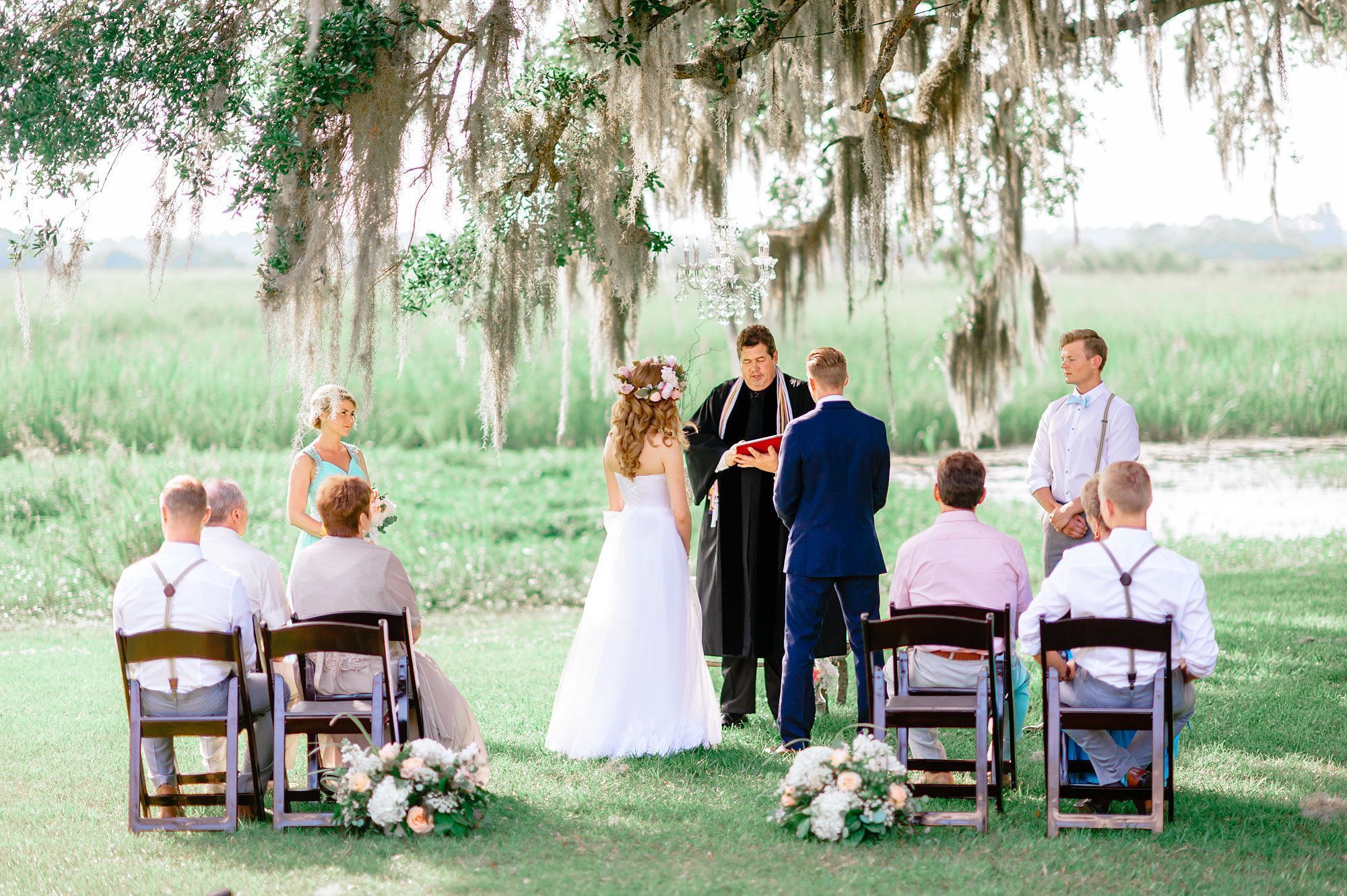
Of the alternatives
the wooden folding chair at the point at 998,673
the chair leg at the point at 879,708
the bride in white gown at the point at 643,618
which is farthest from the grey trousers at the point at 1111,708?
the bride in white gown at the point at 643,618

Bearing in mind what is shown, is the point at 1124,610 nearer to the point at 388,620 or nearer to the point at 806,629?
the point at 806,629

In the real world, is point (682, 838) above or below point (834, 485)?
below

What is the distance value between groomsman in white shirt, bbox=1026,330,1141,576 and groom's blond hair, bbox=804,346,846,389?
1154 millimetres

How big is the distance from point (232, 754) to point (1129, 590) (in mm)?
3067

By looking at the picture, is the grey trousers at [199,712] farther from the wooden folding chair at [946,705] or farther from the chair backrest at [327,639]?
the wooden folding chair at [946,705]

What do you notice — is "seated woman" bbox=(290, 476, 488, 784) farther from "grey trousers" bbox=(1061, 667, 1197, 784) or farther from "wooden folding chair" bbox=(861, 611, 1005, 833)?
"grey trousers" bbox=(1061, 667, 1197, 784)

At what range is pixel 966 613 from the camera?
4.53m

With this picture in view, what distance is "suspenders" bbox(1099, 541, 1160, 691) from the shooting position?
4.29 metres

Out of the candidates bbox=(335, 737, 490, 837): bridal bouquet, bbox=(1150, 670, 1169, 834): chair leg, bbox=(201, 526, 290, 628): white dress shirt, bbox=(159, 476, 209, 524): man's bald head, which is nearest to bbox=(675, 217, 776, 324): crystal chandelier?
bbox=(201, 526, 290, 628): white dress shirt

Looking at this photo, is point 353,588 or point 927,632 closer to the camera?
point 927,632

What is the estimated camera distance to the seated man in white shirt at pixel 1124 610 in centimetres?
428

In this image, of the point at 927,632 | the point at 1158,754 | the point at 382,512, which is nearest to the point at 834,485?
the point at 927,632

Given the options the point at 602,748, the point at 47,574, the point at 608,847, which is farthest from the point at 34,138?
the point at 47,574

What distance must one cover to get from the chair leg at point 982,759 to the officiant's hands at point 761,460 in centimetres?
172
